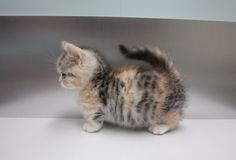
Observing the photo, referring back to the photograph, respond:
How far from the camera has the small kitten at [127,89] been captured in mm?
876

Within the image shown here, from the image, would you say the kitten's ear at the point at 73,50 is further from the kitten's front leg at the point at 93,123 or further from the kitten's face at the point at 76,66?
the kitten's front leg at the point at 93,123

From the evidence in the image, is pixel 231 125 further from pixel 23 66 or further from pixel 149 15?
pixel 23 66

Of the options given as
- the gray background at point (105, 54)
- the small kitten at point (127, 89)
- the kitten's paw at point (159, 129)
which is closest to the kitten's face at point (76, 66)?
the small kitten at point (127, 89)

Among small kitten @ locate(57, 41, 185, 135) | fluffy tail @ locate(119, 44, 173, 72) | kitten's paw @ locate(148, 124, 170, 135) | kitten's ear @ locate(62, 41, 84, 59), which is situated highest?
fluffy tail @ locate(119, 44, 173, 72)

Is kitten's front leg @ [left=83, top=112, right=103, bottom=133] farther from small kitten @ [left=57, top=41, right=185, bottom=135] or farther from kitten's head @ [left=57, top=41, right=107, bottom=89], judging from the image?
kitten's head @ [left=57, top=41, right=107, bottom=89]

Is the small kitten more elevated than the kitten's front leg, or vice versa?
the small kitten

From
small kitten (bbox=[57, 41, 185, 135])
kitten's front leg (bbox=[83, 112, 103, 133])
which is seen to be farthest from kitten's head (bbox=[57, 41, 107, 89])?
kitten's front leg (bbox=[83, 112, 103, 133])

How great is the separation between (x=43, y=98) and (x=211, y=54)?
60cm

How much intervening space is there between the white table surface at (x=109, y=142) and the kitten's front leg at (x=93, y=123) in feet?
0.05

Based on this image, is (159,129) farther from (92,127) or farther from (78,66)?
(78,66)

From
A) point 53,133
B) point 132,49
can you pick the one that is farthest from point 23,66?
point 132,49

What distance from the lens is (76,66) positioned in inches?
34.4

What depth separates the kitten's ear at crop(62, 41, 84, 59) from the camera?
2.77 ft

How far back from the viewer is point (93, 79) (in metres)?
0.90
